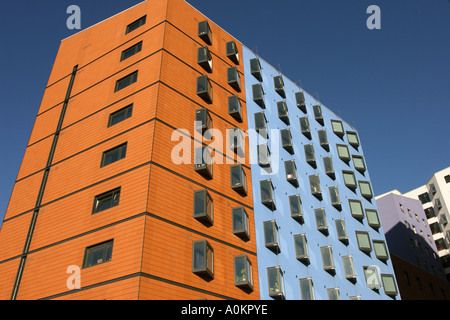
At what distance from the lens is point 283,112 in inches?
1576

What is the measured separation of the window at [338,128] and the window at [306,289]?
67.6ft

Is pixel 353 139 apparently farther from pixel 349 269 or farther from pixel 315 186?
pixel 349 269

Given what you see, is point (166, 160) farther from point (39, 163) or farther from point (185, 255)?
point (39, 163)

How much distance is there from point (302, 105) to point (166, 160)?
21083 mm

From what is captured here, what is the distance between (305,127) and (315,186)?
689 cm

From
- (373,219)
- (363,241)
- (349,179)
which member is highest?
A: (349,179)

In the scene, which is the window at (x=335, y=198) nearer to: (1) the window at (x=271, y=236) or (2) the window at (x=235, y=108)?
(1) the window at (x=271, y=236)

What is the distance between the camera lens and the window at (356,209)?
130 ft

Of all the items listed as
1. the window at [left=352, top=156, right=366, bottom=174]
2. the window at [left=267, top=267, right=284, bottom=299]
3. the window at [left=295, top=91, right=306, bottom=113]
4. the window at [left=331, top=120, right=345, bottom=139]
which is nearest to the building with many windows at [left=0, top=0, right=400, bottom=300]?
the window at [left=267, top=267, right=284, bottom=299]

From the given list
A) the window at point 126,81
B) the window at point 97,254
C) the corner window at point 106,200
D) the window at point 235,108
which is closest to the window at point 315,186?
the window at point 235,108

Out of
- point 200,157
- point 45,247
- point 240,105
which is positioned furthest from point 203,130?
point 45,247

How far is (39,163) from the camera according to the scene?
107ft

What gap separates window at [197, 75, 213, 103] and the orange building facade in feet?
1.40

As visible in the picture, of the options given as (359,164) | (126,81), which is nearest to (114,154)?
(126,81)
